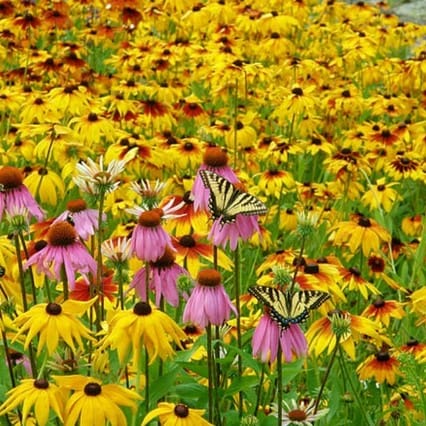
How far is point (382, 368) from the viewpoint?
2.44 metres

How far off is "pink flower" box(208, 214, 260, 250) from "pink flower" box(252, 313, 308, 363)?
18 cm

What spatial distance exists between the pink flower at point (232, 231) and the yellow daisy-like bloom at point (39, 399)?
0.41m

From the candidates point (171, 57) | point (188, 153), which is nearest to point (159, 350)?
point (188, 153)

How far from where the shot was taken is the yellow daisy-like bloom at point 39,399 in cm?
157

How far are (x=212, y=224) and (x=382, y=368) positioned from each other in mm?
532

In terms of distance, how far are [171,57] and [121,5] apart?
1.38ft

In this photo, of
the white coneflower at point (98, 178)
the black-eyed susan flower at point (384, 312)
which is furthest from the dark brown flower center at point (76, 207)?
the black-eyed susan flower at point (384, 312)

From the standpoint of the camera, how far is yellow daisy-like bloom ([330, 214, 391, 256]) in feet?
10.5

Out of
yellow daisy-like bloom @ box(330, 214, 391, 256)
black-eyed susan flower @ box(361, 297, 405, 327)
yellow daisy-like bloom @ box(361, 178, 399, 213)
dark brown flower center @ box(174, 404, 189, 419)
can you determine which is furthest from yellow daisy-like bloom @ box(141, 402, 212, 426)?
yellow daisy-like bloom @ box(361, 178, 399, 213)

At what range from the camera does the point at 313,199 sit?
13.9 ft

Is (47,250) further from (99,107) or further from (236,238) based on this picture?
(99,107)

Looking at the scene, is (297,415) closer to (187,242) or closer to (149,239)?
(149,239)

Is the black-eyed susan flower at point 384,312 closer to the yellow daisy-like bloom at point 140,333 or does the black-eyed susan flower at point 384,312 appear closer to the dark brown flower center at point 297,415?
the dark brown flower center at point 297,415

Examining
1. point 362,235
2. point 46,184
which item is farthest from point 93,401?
point 46,184
